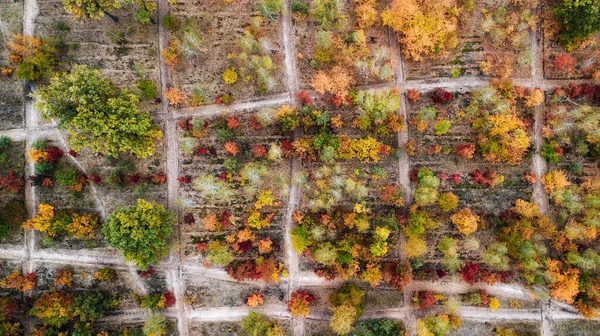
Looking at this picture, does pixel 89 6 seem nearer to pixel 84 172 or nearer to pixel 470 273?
pixel 84 172

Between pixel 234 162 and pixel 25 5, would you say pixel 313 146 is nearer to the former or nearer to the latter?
pixel 234 162

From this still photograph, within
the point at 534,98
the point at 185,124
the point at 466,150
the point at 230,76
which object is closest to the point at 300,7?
the point at 230,76

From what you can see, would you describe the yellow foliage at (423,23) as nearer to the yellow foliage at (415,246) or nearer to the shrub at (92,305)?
the yellow foliage at (415,246)

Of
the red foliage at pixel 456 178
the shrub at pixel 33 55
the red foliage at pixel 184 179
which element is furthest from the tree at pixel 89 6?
the red foliage at pixel 456 178

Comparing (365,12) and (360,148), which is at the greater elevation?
(365,12)

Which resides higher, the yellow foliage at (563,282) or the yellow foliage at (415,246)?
the yellow foliage at (415,246)

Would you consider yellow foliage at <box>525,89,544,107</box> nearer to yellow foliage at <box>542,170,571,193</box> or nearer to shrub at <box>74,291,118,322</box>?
yellow foliage at <box>542,170,571,193</box>
